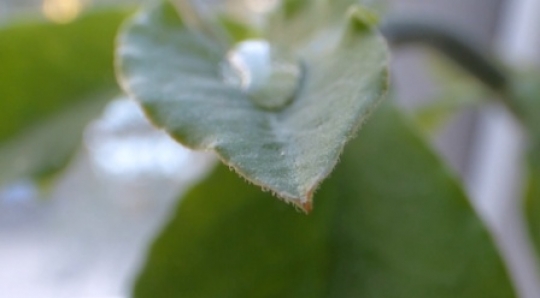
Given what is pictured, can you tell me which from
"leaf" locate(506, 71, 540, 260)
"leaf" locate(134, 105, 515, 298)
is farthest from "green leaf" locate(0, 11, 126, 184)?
"leaf" locate(506, 71, 540, 260)

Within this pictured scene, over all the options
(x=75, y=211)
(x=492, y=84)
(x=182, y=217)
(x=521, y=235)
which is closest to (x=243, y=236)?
(x=182, y=217)

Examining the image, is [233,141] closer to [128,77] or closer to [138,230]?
[128,77]

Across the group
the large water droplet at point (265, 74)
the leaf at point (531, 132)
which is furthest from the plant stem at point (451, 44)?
the large water droplet at point (265, 74)

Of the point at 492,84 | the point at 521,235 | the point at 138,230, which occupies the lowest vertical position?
the point at 521,235

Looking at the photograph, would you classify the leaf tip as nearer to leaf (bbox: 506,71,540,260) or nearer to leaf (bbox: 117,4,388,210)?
leaf (bbox: 117,4,388,210)

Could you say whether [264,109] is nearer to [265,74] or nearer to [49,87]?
[265,74]

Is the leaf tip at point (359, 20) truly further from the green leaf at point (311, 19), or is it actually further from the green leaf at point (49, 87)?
the green leaf at point (49, 87)
